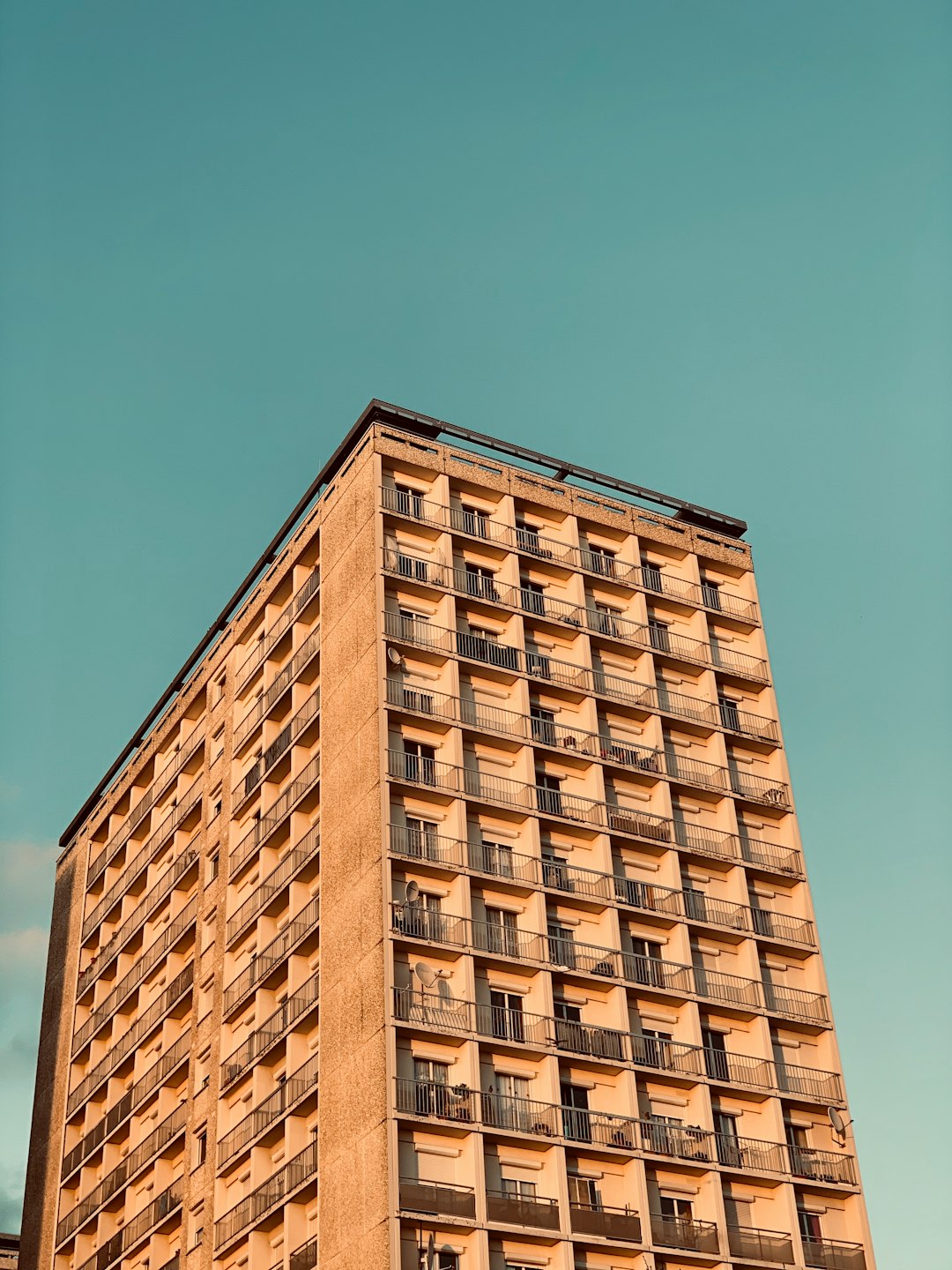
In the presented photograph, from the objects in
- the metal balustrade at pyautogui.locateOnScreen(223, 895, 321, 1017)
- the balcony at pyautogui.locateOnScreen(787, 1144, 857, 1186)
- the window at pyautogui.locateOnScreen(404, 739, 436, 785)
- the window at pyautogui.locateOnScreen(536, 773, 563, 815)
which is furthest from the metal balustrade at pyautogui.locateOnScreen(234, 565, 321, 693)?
the balcony at pyautogui.locateOnScreen(787, 1144, 857, 1186)

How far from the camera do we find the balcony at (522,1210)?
43.8 meters

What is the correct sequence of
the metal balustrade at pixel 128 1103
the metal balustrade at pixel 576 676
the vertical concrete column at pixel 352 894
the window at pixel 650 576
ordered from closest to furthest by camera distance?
the vertical concrete column at pixel 352 894, the metal balustrade at pixel 576 676, the metal balustrade at pixel 128 1103, the window at pixel 650 576

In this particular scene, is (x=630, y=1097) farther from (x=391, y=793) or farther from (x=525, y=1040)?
(x=391, y=793)

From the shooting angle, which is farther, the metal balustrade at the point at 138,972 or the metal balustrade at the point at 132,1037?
the metal balustrade at the point at 138,972

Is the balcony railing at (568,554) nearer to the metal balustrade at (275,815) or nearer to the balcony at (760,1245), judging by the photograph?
the metal balustrade at (275,815)

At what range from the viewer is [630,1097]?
47656mm

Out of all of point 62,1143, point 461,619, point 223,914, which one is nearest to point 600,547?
point 461,619

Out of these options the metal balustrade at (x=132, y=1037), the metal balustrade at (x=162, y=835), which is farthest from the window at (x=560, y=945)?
the metal balustrade at (x=162, y=835)

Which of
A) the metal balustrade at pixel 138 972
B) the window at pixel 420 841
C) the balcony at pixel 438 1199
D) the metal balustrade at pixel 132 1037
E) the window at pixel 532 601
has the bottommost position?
the balcony at pixel 438 1199

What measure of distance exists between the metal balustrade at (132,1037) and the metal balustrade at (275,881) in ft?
14.5

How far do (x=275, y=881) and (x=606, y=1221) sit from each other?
15106 mm

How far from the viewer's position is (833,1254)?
161 ft

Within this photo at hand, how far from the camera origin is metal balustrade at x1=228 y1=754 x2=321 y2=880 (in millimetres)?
53500

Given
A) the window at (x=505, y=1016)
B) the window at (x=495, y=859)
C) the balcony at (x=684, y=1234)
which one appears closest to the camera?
the balcony at (x=684, y=1234)
